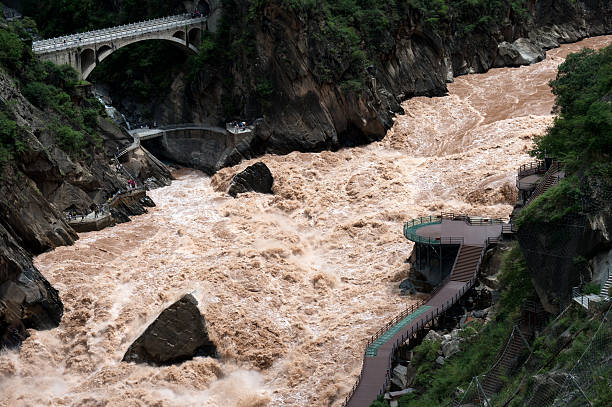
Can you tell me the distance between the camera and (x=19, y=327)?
51.0 m

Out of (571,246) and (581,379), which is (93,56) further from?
Answer: (581,379)

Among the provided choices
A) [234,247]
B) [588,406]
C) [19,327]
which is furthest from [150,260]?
[588,406]

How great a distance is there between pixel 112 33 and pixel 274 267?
1470 inches

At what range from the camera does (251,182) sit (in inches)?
2820

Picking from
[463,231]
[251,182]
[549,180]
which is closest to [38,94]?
[251,182]

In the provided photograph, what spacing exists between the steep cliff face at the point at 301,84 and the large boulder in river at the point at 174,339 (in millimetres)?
33246

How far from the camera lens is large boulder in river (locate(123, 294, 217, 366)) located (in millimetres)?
47062

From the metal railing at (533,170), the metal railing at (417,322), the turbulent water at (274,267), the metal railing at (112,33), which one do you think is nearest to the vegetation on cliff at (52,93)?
the metal railing at (112,33)

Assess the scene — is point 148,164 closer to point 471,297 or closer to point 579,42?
point 471,297

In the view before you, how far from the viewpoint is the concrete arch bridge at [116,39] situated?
7800 cm

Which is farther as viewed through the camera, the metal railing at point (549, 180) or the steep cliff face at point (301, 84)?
the steep cliff face at point (301, 84)

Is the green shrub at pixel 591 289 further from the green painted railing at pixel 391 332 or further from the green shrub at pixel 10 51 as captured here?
the green shrub at pixel 10 51

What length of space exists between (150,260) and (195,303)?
11.0 meters

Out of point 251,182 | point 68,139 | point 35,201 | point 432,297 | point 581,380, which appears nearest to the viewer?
point 581,380
